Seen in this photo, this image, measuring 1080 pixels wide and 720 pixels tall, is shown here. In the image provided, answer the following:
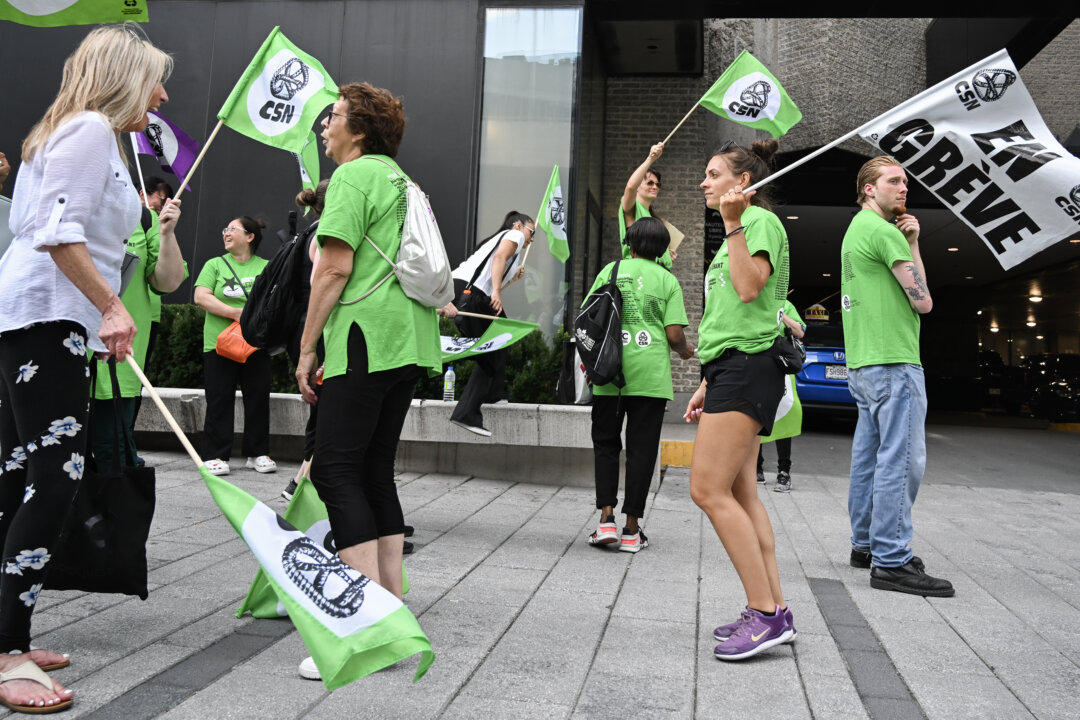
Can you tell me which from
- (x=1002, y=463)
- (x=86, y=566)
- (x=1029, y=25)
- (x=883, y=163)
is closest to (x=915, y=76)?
(x=1029, y=25)

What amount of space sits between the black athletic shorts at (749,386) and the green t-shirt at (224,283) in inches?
186

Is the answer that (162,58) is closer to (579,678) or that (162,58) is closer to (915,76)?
(579,678)

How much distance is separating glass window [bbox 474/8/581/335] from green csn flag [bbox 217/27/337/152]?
15.0 feet

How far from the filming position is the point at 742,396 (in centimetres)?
356

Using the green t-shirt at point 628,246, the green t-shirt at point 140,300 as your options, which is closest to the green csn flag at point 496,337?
the green t-shirt at point 628,246

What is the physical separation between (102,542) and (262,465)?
4485 millimetres

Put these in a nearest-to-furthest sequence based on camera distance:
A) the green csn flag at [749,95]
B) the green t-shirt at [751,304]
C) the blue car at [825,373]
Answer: the green t-shirt at [751,304], the green csn flag at [749,95], the blue car at [825,373]

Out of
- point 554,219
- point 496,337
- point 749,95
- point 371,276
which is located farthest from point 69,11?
point 749,95

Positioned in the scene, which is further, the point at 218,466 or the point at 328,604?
the point at 218,466

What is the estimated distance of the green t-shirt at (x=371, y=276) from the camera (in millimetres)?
3182

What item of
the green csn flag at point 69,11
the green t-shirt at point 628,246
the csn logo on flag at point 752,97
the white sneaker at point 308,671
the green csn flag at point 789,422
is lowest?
the white sneaker at point 308,671

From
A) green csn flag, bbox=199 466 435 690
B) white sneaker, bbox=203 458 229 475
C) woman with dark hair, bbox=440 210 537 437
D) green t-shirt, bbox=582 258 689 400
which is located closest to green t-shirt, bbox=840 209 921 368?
green t-shirt, bbox=582 258 689 400

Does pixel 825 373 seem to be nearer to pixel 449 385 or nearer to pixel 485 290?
pixel 449 385

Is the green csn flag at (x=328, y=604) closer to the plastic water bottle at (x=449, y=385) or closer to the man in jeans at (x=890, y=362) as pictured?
the man in jeans at (x=890, y=362)
